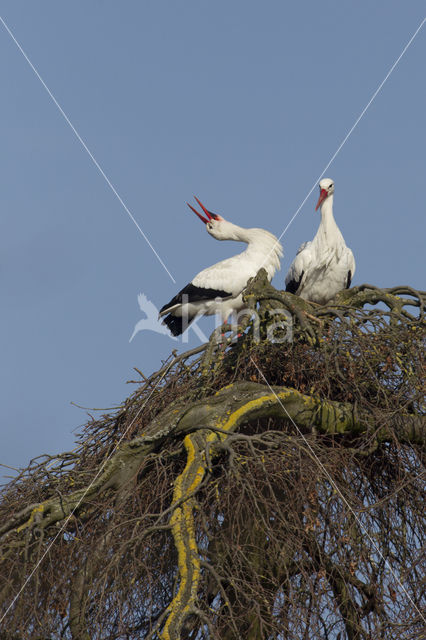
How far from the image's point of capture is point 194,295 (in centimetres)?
1077

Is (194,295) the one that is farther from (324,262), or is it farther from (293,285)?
(324,262)

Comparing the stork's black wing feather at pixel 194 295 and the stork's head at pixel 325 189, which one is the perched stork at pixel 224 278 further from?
the stork's head at pixel 325 189

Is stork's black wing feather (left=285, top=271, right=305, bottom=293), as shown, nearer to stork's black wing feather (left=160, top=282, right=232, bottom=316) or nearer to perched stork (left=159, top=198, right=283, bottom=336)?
perched stork (left=159, top=198, right=283, bottom=336)

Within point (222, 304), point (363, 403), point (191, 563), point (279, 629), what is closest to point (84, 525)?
point (191, 563)

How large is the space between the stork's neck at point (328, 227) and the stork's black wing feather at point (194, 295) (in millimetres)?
1278

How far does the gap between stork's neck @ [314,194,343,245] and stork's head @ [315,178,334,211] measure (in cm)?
5

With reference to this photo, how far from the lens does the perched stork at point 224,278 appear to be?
34.1 ft

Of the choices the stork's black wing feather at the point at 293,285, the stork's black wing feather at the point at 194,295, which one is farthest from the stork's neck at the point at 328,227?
the stork's black wing feather at the point at 194,295

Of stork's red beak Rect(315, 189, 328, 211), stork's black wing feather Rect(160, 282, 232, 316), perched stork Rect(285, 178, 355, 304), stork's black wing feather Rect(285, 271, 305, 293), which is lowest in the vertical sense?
stork's black wing feather Rect(160, 282, 232, 316)

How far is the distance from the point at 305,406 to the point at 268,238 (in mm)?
4314

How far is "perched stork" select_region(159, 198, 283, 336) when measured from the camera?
34.1 ft

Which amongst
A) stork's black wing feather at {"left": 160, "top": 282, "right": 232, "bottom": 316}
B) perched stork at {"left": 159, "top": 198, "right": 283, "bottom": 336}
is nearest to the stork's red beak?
perched stork at {"left": 159, "top": 198, "right": 283, "bottom": 336}

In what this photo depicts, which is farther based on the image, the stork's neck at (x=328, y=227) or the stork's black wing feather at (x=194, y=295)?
the stork's black wing feather at (x=194, y=295)

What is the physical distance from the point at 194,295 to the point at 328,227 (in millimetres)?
1800
